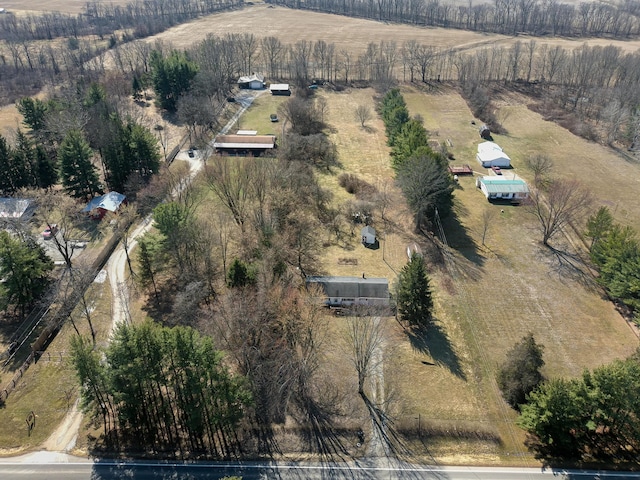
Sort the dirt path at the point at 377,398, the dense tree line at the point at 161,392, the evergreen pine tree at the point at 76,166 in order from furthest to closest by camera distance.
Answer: the evergreen pine tree at the point at 76,166, the dirt path at the point at 377,398, the dense tree line at the point at 161,392

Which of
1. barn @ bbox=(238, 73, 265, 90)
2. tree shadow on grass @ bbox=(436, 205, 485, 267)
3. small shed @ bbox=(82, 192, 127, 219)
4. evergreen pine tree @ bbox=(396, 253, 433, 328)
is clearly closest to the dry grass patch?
small shed @ bbox=(82, 192, 127, 219)

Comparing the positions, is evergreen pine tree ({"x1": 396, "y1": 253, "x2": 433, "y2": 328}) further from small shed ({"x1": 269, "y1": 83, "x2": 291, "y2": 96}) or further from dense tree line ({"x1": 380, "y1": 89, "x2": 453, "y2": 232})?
small shed ({"x1": 269, "y1": 83, "x2": 291, "y2": 96})

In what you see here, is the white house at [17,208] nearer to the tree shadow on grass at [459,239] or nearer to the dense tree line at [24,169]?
the dense tree line at [24,169]

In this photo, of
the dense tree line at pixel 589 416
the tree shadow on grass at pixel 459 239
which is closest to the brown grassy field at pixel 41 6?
the tree shadow on grass at pixel 459 239

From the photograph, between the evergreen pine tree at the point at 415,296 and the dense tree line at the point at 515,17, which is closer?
the evergreen pine tree at the point at 415,296

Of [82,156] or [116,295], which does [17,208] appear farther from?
[116,295]

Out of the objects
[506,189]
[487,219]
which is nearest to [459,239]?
[487,219]

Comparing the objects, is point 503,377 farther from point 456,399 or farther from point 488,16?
point 488,16
